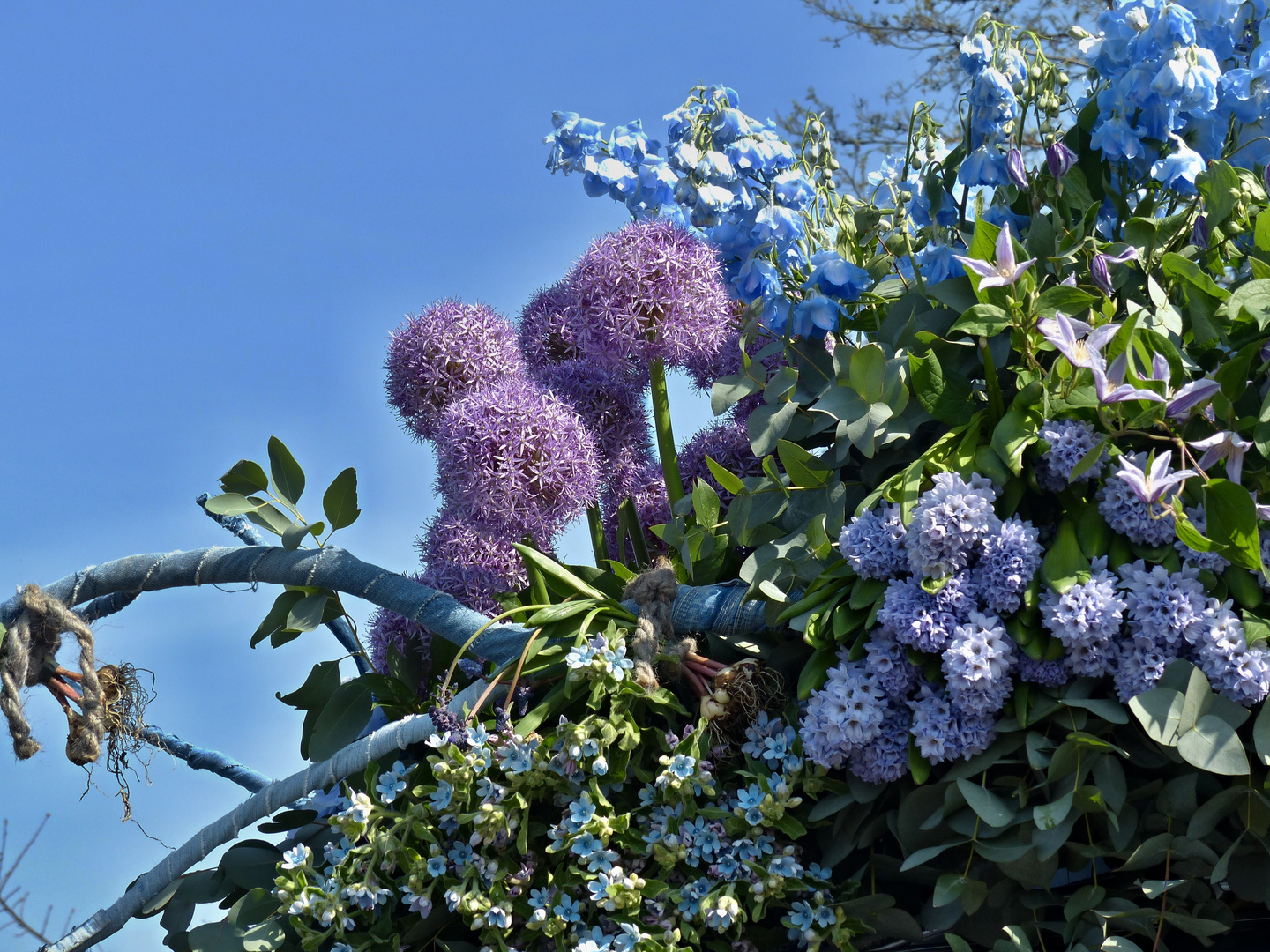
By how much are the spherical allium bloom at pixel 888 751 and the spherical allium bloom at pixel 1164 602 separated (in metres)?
0.18

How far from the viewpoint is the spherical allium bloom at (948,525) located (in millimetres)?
735

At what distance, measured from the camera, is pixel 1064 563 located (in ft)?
2.41

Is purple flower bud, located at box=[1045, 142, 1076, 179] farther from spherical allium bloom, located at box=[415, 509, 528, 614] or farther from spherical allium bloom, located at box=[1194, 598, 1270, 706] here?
spherical allium bloom, located at box=[415, 509, 528, 614]

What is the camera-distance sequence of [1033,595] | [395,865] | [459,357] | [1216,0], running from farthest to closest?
1. [459,357]
2. [1216,0]
3. [395,865]
4. [1033,595]

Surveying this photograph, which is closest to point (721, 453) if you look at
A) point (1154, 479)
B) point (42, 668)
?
point (1154, 479)

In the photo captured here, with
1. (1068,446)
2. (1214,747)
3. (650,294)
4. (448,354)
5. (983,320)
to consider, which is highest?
(448,354)

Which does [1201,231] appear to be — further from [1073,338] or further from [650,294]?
[650,294]

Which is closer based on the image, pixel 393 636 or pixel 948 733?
pixel 948 733

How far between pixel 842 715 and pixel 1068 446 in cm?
26

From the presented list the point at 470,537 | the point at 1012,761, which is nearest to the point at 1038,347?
the point at 1012,761

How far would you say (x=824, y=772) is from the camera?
2.60 ft

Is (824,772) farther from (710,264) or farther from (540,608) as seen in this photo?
(710,264)

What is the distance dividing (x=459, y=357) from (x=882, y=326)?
50cm

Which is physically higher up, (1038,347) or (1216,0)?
(1216,0)
